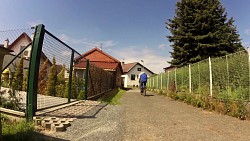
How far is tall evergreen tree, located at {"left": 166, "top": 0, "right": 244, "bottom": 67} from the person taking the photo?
24.3 meters

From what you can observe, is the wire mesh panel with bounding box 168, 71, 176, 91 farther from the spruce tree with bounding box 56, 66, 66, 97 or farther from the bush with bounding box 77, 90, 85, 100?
the spruce tree with bounding box 56, 66, 66, 97

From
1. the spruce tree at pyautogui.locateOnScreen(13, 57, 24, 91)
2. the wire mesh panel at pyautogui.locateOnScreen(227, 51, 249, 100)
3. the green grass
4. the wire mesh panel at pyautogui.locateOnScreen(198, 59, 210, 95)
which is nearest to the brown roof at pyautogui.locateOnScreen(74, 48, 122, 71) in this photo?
the green grass

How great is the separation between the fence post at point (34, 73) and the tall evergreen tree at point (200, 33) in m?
20.8

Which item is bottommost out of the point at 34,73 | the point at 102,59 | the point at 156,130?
the point at 156,130

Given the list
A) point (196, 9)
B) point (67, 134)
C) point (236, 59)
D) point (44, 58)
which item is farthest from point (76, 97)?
point (196, 9)

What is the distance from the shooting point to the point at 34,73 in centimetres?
515

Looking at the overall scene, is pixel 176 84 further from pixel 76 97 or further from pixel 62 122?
pixel 62 122

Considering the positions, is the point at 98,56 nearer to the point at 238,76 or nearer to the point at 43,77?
the point at 238,76

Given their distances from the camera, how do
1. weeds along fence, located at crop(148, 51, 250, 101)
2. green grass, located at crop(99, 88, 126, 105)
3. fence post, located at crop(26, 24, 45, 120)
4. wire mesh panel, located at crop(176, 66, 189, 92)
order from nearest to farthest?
fence post, located at crop(26, 24, 45, 120), weeds along fence, located at crop(148, 51, 250, 101), green grass, located at crop(99, 88, 126, 105), wire mesh panel, located at crop(176, 66, 189, 92)

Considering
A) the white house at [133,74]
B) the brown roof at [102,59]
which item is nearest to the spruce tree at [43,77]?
the brown roof at [102,59]

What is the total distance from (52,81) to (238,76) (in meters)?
6.12

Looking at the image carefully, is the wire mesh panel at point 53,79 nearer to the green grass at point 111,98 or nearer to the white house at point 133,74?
the green grass at point 111,98

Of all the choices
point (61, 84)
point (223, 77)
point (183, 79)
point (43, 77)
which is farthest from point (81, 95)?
point (183, 79)

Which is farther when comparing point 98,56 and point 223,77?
point 98,56
